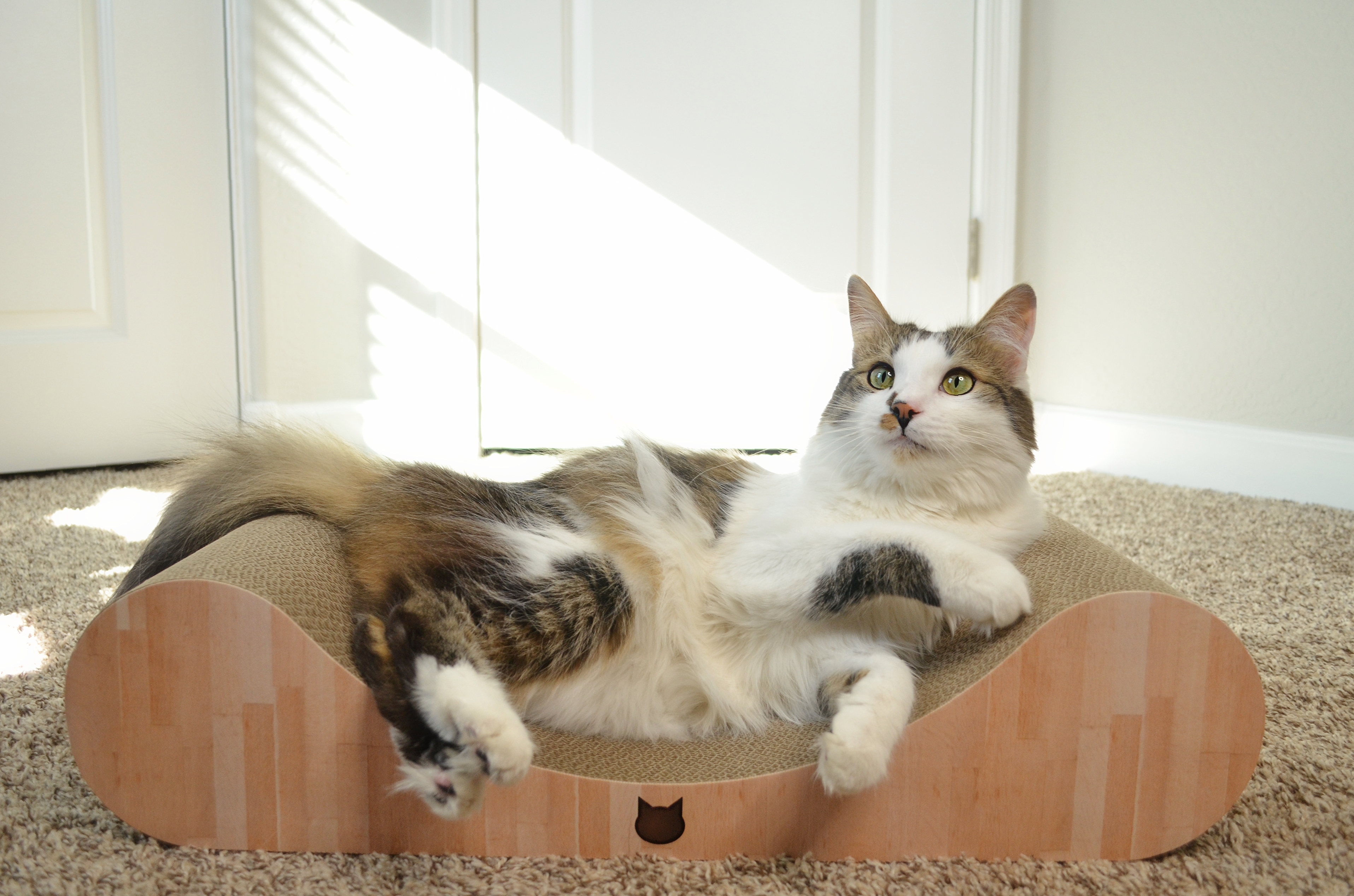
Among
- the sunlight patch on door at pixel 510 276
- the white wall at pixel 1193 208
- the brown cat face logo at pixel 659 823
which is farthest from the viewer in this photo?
Result: the sunlight patch on door at pixel 510 276

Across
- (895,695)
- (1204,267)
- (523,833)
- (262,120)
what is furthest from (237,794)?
(1204,267)

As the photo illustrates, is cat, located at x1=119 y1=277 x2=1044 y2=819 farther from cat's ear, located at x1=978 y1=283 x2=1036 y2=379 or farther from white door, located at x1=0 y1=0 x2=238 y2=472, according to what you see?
white door, located at x1=0 y1=0 x2=238 y2=472

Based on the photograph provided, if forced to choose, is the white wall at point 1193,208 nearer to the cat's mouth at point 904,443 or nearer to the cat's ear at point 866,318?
the cat's ear at point 866,318

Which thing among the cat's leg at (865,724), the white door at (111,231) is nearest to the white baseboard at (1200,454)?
the cat's leg at (865,724)

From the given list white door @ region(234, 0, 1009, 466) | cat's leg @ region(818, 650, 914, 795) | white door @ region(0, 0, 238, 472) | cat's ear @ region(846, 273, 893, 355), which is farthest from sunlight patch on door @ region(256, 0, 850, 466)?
cat's leg @ region(818, 650, 914, 795)

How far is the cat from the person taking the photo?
0.87 m

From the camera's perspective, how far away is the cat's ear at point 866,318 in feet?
3.80

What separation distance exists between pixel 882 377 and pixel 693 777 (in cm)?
49

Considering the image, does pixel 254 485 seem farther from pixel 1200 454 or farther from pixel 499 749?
pixel 1200 454

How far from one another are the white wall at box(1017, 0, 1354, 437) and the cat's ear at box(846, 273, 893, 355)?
148 centimetres

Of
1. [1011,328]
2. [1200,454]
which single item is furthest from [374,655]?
[1200,454]

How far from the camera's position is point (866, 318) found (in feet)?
3.88

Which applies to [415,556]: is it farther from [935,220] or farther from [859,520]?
[935,220]

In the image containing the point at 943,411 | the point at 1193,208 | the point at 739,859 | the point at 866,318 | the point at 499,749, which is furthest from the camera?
the point at 1193,208
